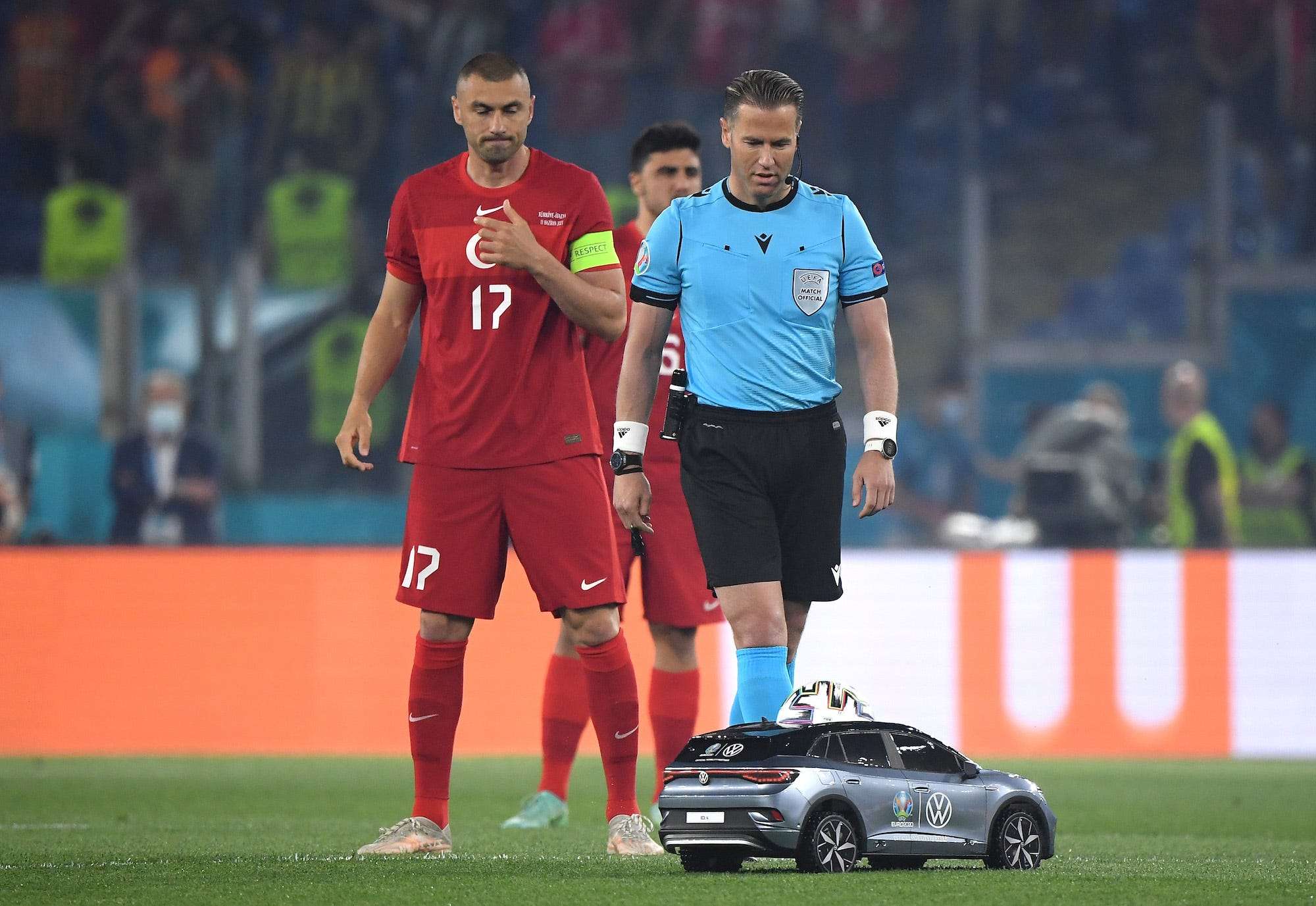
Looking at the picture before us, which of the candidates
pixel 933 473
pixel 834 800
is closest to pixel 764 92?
pixel 834 800

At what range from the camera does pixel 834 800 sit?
4.59m

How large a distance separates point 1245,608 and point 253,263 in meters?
9.05

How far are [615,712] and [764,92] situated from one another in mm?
1634

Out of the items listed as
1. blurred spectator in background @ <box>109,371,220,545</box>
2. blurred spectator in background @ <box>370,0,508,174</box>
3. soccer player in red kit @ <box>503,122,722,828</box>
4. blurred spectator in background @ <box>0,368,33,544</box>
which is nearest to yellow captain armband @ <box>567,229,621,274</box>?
soccer player in red kit @ <box>503,122,722,828</box>

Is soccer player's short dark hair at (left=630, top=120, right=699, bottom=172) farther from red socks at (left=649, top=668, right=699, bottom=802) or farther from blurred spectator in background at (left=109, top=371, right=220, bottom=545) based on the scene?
blurred spectator in background at (left=109, top=371, right=220, bottom=545)

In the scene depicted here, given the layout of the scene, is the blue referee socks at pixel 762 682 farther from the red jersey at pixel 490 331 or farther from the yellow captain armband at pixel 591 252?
the yellow captain armband at pixel 591 252

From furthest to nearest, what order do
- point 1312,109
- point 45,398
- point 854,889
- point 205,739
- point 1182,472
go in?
1. point 1312,109
2. point 45,398
3. point 1182,472
4. point 205,739
5. point 854,889

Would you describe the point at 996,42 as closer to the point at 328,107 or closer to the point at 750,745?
the point at 328,107

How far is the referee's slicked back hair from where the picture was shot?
5227mm

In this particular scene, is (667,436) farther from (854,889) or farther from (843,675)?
(843,675)

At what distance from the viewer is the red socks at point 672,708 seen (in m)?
6.44

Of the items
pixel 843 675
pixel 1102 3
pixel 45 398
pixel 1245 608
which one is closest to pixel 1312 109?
pixel 1102 3

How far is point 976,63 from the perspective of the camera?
17844 mm

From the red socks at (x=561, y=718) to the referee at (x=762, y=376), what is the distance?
1541 mm
